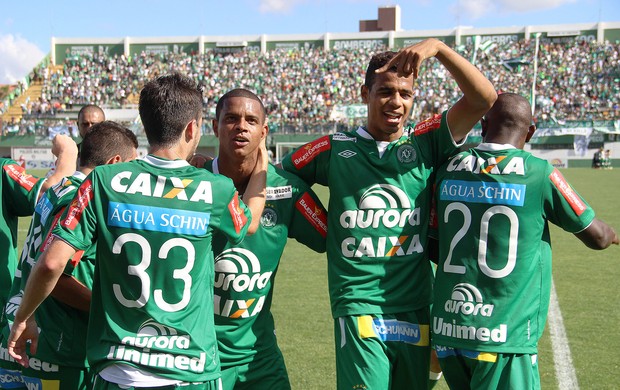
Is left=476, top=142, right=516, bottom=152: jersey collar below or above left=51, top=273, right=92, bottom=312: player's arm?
above

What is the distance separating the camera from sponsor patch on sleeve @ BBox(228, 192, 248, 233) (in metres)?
3.09

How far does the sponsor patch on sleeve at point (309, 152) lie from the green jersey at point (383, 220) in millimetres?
114

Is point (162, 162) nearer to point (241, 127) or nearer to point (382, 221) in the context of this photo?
point (241, 127)

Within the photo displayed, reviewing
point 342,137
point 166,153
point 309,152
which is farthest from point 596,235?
point 166,153

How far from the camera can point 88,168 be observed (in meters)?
3.77

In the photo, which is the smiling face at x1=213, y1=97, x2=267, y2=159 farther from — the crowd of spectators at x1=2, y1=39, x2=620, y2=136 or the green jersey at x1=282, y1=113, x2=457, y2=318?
the crowd of spectators at x1=2, y1=39, x2=620, y2=136

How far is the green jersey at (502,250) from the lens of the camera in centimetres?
344

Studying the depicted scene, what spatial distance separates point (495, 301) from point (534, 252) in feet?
1.08

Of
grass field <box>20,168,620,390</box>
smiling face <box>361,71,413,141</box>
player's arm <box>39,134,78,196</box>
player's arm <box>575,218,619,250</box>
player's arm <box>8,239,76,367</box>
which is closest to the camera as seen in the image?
player's arm <box>8,239,76,367</box>

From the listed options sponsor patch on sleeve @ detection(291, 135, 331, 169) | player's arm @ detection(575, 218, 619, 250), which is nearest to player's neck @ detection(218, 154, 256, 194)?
sponsor patch on sleeve @ detection(291, 135, 331, 169)

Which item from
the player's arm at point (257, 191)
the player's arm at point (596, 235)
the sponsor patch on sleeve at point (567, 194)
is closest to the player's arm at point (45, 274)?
the player's arm at point (257, 191)

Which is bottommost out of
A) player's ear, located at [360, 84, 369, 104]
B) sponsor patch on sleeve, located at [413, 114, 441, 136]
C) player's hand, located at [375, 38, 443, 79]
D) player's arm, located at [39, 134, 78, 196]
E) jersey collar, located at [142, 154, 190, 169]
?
player's arm, located at [39, 134, 78, 196]

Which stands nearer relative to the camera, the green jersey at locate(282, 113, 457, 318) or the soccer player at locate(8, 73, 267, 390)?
the soccer player at locate(8, 73, 267, 390)

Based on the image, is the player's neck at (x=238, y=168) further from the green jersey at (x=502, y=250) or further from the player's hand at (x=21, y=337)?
the player's hand at (x=21, y=337)
